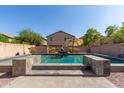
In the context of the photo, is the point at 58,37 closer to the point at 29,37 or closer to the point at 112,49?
the point at 29,37

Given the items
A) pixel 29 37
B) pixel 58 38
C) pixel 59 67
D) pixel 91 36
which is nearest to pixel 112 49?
pixel 59 67

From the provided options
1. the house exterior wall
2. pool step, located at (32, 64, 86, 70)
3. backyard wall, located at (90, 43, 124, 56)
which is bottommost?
pool step, located at (32, 64, 86, 70)

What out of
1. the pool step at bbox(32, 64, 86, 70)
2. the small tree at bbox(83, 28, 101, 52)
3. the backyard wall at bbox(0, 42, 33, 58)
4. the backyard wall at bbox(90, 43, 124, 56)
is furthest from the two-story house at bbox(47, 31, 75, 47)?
the pool step at bbox(32, 64, 86, 70)

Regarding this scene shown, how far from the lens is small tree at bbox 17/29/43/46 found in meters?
40.8

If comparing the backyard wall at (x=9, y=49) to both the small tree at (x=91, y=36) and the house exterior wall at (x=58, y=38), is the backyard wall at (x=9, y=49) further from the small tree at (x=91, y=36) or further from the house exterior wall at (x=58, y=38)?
the house exterior wall at (x=58, y=38)

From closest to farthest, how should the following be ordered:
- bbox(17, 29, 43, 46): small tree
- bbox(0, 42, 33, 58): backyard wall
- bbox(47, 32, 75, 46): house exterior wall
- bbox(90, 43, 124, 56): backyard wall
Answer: bbox(90, 43, 124, 56): backyard wall → bbox(0, 42, 33, 58): backyard wall → bbox(17, 29, 43, 46): small tree → bbox(47, 32, 75, 46): house exterior wall

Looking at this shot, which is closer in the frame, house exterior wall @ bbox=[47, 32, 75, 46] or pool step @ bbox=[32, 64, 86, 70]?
pool step @ bbox=[32, 64, 86, 70]

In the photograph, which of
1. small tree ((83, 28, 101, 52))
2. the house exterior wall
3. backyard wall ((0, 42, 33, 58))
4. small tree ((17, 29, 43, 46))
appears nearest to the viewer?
backyard wall ((0, 42, 33, 58))

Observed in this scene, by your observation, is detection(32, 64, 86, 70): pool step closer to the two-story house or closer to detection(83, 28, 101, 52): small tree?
detection(83, 28, 101, 52): small tree
